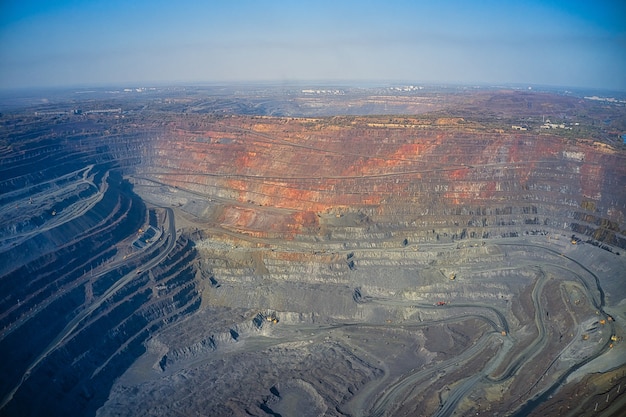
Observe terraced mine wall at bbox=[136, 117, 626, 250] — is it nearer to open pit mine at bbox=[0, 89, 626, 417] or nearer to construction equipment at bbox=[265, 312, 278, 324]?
open pit mine at bbox=[0, 89, 626, 417]

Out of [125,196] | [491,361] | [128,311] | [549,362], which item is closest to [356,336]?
[491,361]

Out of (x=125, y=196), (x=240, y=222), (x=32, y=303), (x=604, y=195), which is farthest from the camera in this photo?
(x=125, y=196)

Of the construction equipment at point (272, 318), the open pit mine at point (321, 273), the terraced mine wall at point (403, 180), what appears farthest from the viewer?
the terraced mine wall at point (403, 180)

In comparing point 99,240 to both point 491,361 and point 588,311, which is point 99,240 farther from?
point 588,311

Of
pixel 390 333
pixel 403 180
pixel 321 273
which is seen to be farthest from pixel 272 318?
pixel 403 180

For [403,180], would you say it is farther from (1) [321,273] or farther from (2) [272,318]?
(2) [272,318]

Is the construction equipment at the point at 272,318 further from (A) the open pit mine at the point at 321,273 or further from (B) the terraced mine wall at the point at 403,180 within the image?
(B) the terraced mine wall at the point at 403,180

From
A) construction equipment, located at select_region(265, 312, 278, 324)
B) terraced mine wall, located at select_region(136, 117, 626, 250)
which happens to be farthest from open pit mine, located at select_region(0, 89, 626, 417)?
terraced mine wall, located at select_region(136, 117, 626, 250)

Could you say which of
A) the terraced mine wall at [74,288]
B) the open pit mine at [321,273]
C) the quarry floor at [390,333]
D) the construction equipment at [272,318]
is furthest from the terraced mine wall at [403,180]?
the construction equipment at [272,318]
